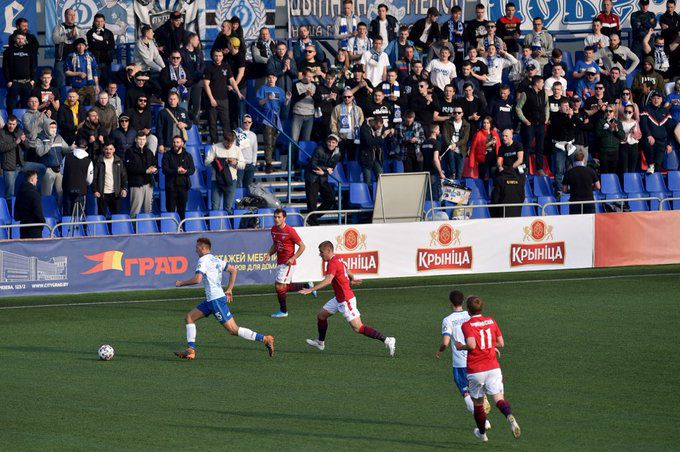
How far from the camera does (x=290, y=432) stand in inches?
606

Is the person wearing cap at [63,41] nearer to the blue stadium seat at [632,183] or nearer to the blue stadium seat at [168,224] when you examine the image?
the blue stadium seat at [168,224]

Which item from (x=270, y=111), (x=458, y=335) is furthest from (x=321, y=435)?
(x=270, y=111)

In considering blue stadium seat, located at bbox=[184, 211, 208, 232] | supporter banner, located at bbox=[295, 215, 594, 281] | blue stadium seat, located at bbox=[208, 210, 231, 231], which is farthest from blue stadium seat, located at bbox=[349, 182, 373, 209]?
blue stadium seat, located at bbox=[184, 211, 208, 232]

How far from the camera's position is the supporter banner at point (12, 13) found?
3369 cm

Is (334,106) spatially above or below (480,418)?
above

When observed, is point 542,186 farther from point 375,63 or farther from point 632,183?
point 375,63

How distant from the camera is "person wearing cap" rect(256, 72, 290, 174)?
106 ft

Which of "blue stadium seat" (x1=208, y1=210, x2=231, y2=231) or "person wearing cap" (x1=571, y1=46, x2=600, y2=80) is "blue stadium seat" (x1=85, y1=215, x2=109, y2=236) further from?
"person wearing cap" (x1=571, y1=46, x2=600, y2=80)

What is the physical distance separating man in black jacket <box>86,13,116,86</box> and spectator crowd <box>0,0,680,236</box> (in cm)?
4

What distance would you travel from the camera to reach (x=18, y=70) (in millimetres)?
30812

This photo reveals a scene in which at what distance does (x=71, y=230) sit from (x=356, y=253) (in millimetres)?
6644

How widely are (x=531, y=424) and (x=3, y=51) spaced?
21.1 meters

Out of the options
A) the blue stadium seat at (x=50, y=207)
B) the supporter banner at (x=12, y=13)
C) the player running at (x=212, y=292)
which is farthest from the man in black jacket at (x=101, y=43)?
the player running at (x=212, y=292)

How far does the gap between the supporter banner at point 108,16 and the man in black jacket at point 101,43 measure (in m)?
1.89
